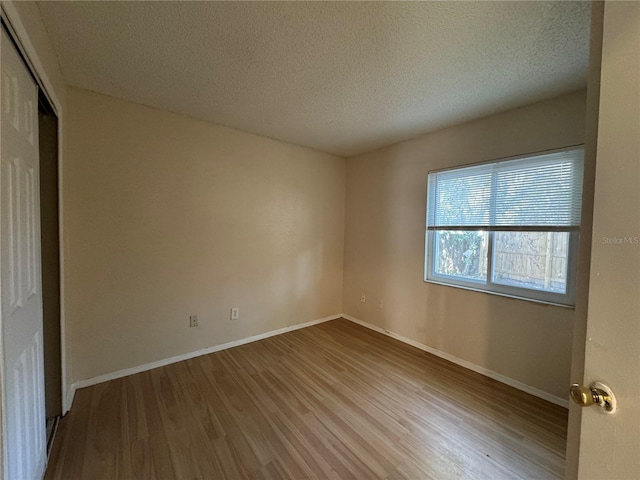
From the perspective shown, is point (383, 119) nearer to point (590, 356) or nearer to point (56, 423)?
point (590, 356)

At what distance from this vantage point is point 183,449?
1490 mm

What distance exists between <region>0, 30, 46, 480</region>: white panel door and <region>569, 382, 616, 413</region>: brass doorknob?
5.75 ft

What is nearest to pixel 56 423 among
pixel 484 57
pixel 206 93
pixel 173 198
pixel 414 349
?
pixel 173 198

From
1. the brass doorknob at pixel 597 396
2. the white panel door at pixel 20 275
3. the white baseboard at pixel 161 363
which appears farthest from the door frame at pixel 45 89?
the brass doorknob at pixel 597 396

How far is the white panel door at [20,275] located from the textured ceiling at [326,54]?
1.91 feet

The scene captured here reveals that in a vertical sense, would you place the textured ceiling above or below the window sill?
above

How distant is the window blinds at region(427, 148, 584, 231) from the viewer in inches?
74.4

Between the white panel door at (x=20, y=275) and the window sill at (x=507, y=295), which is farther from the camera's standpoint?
the window sill at (x=507, y=295)

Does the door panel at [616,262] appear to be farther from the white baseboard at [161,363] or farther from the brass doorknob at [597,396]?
the white baseboard at [161,363]

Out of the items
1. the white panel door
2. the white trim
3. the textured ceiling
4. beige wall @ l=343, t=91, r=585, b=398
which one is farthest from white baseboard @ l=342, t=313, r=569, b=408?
the white panel door

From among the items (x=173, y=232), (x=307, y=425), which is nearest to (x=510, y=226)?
(x=307, y=425)

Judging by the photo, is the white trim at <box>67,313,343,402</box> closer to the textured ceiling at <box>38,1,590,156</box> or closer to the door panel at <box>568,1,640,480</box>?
the textured ceiling at <box>38,1,590,156</box>

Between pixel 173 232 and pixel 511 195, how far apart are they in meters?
3.08

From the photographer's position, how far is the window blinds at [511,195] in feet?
6.20
